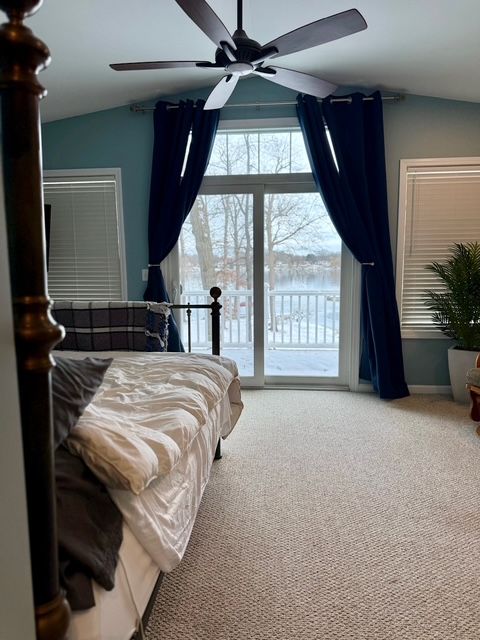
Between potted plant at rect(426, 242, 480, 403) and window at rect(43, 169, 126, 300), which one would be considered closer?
potted plant at rect(426, 242, 480, 403)

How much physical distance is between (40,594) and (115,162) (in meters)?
3.84

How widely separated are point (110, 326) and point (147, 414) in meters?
1.49

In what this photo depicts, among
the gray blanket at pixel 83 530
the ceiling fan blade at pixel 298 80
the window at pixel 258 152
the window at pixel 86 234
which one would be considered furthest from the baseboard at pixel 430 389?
the gray blanket at pixel 83 530

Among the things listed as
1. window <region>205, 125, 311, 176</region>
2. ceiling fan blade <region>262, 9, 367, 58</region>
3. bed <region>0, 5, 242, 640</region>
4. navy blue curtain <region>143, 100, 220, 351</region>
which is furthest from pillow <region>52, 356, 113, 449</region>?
window <region>205, 125, 311, 176</region>

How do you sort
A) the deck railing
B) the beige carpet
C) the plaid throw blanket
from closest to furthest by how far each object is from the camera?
the beige carpet < the plaid throw blanket < the deck railing

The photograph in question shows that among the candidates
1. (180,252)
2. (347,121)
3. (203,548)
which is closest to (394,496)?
(203,548)

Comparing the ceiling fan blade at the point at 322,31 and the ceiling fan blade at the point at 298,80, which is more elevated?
the ceiling fan blade at the point at 298,80

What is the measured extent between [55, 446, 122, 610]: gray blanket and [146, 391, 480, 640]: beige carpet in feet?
2.29

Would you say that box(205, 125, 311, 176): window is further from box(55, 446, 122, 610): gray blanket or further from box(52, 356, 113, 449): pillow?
box(55, 446, 122, 610): gray blanket

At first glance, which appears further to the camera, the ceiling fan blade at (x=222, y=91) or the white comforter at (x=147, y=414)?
the ceiling fan blade at (x=222, y=91)

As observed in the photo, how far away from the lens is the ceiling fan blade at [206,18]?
1612mm

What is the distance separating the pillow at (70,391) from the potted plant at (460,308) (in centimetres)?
315

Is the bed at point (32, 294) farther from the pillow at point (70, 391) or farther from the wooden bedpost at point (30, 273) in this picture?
the pillow at point (70, 391)

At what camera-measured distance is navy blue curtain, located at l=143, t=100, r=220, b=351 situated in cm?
357
